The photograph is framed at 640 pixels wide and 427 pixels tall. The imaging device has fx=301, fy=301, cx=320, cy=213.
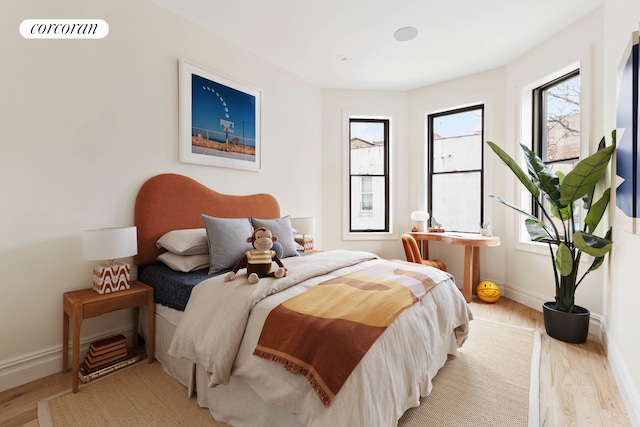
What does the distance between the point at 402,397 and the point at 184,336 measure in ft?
3.91

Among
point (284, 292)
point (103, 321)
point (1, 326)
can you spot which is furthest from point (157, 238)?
point (284, 292)

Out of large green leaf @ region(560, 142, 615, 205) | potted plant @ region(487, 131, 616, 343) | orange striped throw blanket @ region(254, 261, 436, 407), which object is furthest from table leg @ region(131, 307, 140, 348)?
large green leaf @ region(560, 142, 615, 205)

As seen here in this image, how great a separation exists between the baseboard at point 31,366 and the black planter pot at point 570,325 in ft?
12.1

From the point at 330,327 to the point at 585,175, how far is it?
2.18m

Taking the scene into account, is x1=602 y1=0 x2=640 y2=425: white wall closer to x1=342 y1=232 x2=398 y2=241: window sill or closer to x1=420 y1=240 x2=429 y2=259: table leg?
x1=420 y1=240 x2=429 y2=259: table leg

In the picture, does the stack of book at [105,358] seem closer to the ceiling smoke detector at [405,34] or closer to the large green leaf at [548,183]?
the large green leaf at [548,183]

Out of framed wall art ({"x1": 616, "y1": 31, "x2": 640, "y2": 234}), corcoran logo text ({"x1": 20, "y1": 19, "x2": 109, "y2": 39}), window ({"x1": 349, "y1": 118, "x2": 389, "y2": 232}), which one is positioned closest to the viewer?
framed wall art ({"x1": 616, "y1": 31, "x2": 640, "y2": 234})

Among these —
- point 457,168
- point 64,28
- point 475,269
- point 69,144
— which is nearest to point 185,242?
point 69,144

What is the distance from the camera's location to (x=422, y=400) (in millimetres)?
1741

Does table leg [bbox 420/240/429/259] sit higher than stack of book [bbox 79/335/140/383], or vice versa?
table leg [bbox 420/240/429/259]

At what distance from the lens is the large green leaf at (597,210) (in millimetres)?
2287

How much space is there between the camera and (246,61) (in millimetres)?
3322

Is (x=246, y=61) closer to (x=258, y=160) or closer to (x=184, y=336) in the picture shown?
(x=258, y=160)

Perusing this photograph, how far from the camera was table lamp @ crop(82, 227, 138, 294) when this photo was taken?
1.91 meters
